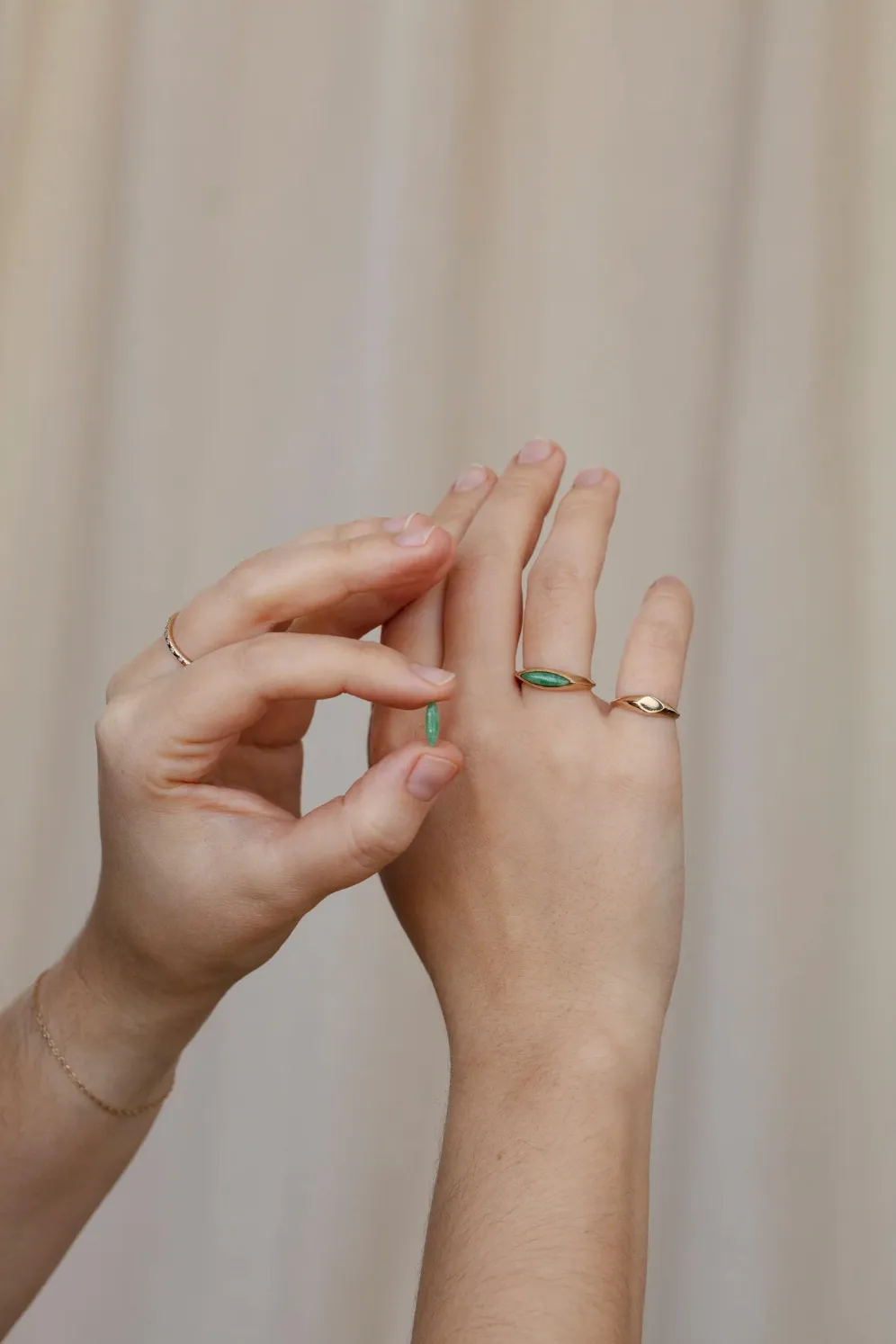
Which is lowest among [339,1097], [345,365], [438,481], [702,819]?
[339,1097]

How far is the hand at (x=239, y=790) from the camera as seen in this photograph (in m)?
0.69

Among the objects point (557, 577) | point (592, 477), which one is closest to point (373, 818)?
point (557, 577)

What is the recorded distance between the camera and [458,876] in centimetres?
78

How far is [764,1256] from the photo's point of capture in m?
1.50

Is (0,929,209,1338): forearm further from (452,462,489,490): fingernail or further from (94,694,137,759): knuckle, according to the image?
(452,462,489,490): fingernail

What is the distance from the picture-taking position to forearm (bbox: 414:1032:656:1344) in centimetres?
61

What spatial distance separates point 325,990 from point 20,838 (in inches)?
17.5

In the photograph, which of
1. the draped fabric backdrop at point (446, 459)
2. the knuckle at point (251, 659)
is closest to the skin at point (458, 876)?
the knuckle at point (251, 659)

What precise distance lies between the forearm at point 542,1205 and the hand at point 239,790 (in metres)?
0.16

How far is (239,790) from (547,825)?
188mm

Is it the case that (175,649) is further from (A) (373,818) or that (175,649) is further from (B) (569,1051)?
(B) (569,1051)

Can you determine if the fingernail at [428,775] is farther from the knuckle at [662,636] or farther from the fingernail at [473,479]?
the fingernail at [473,479]

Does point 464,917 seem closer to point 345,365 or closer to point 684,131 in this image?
point 345,365

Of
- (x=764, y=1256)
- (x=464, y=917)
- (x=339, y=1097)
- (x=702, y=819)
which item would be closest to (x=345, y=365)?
(x=702, y=819)
